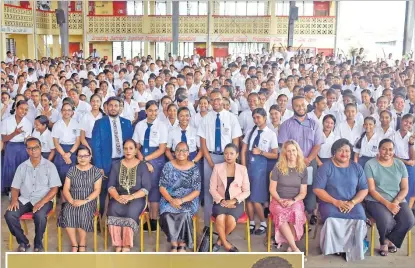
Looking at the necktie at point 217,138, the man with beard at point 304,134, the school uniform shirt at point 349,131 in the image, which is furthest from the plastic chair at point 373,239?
the necktie at point 217,138

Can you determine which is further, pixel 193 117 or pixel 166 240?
pixel 193 117

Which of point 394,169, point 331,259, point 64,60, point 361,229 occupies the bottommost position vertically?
point 331,259

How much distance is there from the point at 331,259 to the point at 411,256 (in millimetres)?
603

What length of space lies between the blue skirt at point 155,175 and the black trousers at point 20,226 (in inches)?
30.3

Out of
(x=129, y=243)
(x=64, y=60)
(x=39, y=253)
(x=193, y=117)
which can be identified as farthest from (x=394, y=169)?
(x=64, y=60)

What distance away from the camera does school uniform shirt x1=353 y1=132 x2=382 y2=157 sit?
4.00 metres

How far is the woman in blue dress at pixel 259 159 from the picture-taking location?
3928 mm

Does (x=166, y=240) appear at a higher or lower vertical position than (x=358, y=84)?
lower

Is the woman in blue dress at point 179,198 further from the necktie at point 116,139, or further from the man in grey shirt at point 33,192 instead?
the man in grey shirt at point 33,192

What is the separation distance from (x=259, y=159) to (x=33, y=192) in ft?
5.72

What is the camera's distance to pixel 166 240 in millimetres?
3783

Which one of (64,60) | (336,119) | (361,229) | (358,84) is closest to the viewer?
(361,229)

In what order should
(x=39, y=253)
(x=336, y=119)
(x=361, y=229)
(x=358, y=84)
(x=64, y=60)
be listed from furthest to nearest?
(x=64, y=60) → (x=358, y=84) → (x=336, y=119) → (x=361, y=229) → (x=39, y=253)

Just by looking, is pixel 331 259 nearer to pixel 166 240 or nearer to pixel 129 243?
pixel 166 240
